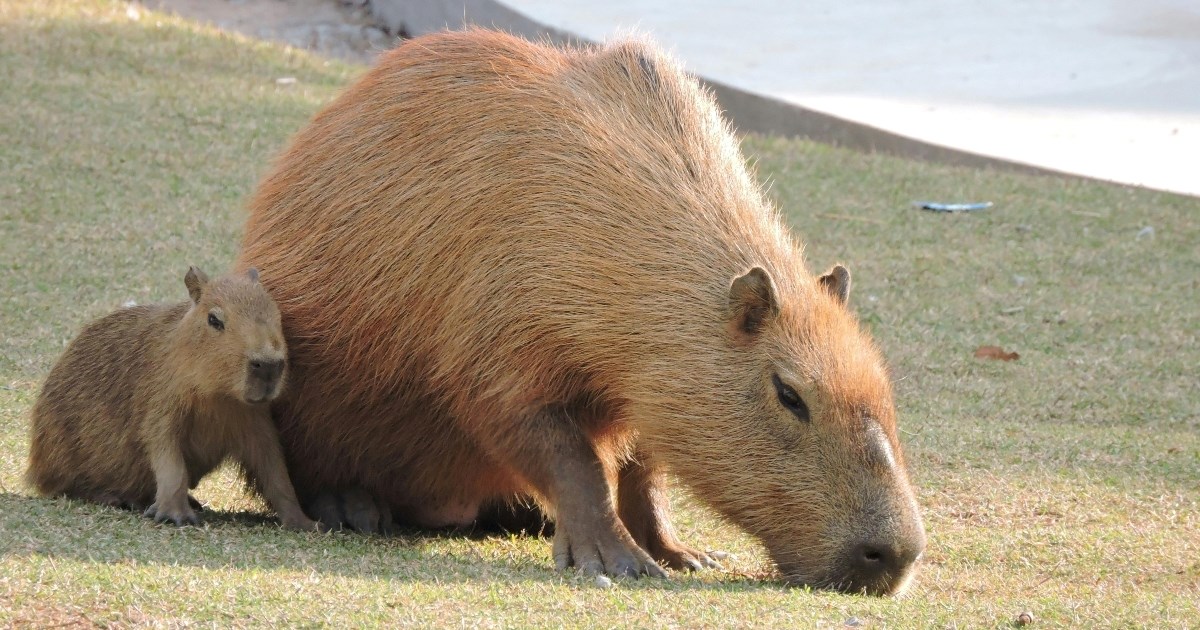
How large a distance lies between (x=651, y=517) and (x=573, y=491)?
19.8 inches

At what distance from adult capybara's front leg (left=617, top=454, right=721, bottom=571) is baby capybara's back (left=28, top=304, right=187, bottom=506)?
1.39 m

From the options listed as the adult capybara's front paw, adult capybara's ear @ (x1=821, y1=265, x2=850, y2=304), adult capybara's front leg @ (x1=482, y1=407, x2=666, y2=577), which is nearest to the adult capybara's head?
the adult capybara's front paw

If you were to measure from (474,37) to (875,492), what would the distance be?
6.99 feet

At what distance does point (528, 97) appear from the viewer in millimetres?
4773

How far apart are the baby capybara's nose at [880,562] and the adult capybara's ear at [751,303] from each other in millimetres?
640

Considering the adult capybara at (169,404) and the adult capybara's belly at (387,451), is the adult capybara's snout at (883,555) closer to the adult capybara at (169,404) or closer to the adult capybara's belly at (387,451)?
the adult capybara's belly at (387,451)

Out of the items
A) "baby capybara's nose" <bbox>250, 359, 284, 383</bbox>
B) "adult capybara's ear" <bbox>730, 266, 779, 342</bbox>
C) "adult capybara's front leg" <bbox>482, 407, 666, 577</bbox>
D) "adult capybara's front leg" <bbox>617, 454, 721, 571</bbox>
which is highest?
"adult capybara's ear" <bbox>730, 266, 779, 342</bbox>

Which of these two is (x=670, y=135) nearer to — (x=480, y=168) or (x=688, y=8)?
(x=480, y=168)

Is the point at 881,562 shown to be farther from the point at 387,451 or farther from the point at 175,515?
the point at 175,515

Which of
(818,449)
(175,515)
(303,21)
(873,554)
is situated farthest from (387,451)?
(303,21)

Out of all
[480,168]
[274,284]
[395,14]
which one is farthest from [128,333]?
[395,14]

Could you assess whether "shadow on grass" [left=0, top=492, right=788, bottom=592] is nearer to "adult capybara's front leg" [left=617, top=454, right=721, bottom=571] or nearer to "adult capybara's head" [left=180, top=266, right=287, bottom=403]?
"adult capybara's front leg" [left=617, top=454, right=721, bottom=571]

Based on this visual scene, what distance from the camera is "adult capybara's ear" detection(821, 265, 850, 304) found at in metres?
4.42

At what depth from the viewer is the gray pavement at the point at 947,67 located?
11059mm
